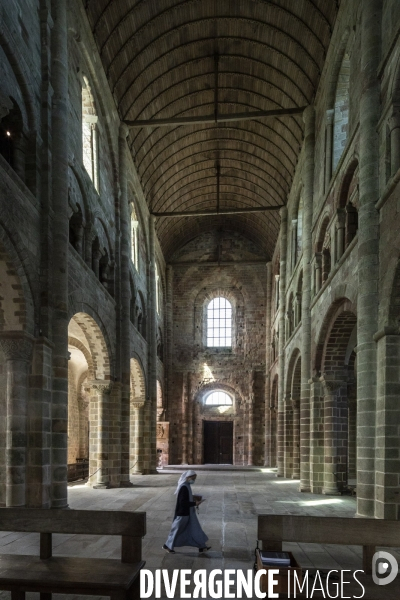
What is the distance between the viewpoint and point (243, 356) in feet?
108

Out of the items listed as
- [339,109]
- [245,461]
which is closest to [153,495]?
[339,109]

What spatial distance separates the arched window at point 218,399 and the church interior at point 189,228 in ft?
6.21

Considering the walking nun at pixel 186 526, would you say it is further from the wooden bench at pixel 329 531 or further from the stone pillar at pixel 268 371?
the stone pillar at pixel 268 371

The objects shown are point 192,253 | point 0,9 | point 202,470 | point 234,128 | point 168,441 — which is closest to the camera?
point 0,9

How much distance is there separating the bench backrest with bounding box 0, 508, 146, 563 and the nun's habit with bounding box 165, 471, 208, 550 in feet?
7.99

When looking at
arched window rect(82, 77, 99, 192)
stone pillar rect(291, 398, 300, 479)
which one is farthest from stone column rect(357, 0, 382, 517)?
stone pillar rect(291, 398, 300, 479)

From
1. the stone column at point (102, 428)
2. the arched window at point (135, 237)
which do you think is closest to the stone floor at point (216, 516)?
the stone column at point (102, 428)

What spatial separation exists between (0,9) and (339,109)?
978cm

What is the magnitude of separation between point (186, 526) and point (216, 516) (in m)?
3.86

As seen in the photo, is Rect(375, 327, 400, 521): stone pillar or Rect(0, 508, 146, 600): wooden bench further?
Rect(375, 327, 400, 521): stone pillar

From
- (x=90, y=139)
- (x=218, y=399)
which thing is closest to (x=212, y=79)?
(x=90, y=139)

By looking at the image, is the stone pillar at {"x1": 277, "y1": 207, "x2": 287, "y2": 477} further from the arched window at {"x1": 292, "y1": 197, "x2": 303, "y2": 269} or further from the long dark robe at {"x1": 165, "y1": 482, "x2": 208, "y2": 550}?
the long dark robe at {"x1": 165, "y1": 482, "x2": 208, "y2": 550}

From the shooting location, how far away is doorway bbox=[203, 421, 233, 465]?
3288 cm

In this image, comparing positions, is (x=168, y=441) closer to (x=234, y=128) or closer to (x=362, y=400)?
(x=234, y=128)
